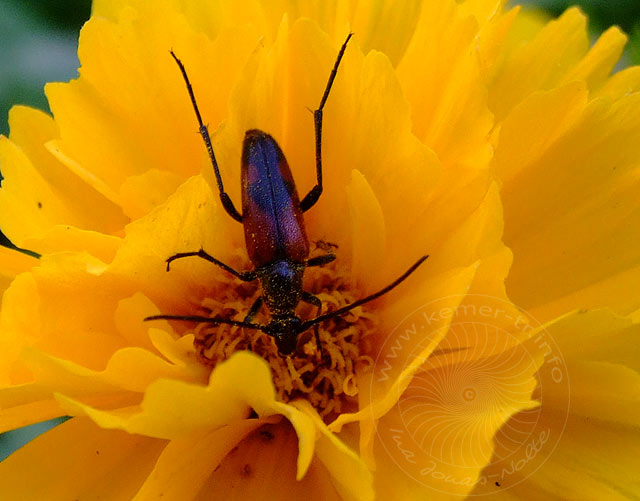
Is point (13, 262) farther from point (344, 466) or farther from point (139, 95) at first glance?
point (344, 466)

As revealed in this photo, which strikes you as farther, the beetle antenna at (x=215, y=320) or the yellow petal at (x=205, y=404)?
the beetle antenna at (x=215, y=320)

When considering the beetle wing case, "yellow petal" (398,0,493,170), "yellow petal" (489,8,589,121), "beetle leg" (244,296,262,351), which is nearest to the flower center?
"beetle leg" (244,296,262,351)

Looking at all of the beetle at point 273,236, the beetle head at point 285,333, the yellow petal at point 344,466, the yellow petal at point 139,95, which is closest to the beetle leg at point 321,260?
the beetle at point 273,236

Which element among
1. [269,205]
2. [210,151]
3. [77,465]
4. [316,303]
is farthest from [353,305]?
[77,465]

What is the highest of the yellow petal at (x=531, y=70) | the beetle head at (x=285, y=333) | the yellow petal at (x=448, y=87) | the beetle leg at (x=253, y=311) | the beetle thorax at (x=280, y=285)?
the yellow petal at (x=531, y=70)

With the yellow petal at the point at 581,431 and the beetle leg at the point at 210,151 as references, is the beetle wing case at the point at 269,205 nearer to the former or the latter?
the beetle leg at the point at 210,151

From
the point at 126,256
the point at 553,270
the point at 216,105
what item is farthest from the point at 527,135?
the point at 126,256

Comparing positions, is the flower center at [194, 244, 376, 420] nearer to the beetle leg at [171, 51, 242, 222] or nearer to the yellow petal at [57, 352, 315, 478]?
the beetle leg at [171, 51, 242, 222]
